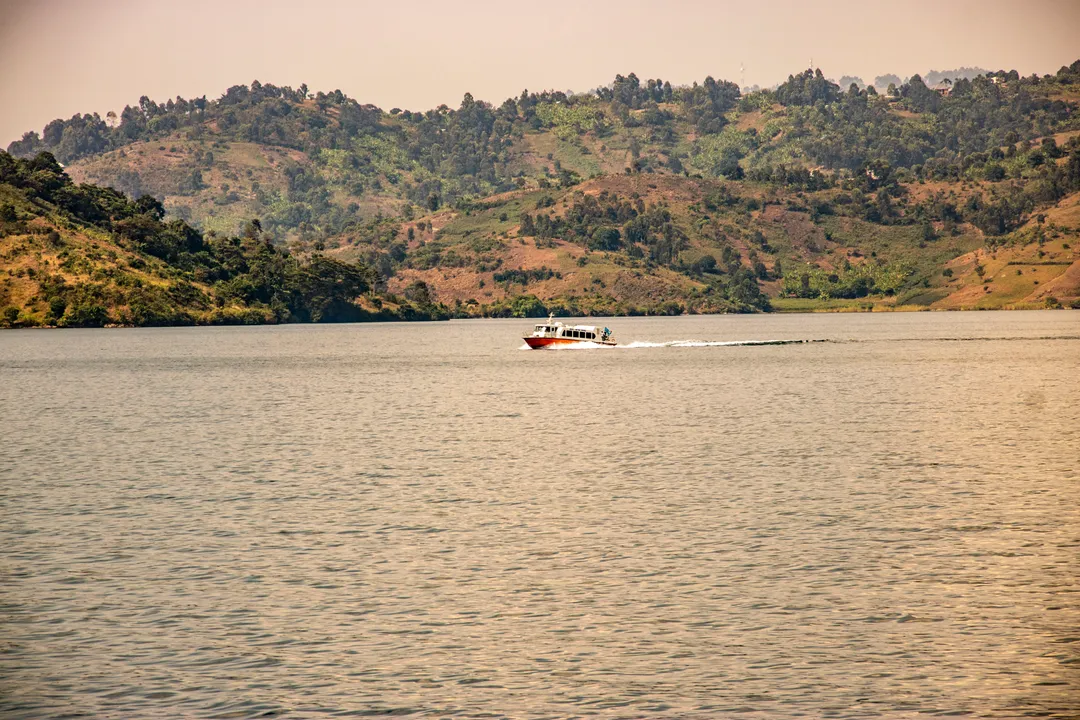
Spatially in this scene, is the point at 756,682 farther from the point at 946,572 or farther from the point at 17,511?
the point at 17,511

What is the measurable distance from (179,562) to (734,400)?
243 ft

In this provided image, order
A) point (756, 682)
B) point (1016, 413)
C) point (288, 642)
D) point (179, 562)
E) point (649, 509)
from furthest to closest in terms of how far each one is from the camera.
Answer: point (1016, 413) → point (649, 509) → point (179, 562) → point (288, 642) → point (756, 682)

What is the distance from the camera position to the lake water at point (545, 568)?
27219 millimetres

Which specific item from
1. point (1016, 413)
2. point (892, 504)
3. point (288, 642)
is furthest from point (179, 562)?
point (1016, 413)

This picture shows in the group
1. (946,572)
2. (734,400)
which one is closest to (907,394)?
(734,400)

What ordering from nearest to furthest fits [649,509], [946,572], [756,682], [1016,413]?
[756,682] → [946,572] → [649,509] → [1016,413]

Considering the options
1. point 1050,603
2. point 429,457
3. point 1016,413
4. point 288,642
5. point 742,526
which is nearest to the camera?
point 288,642

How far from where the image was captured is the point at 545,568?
39.3 m

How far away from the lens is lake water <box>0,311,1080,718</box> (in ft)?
89.3

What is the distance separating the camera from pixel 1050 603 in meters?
33.8

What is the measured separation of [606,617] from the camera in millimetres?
32875

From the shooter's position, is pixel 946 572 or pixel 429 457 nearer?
pixel 946 572

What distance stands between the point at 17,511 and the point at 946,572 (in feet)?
121

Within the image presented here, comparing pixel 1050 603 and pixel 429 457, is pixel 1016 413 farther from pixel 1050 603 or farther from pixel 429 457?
pixel 1050 603
